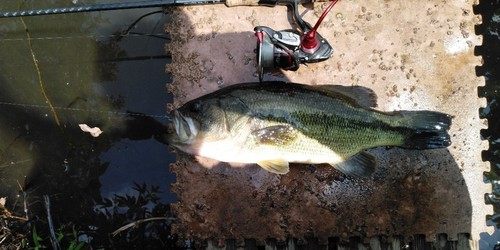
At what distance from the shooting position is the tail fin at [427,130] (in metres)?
4.36

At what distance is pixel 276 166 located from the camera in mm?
4266

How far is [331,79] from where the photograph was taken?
4.64m

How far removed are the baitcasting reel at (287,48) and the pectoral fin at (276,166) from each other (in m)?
0.76

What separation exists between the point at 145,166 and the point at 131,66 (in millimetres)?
1131

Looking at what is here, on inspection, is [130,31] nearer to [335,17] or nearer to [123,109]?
[123,109]

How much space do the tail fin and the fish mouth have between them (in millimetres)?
1880

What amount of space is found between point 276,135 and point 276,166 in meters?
0.31

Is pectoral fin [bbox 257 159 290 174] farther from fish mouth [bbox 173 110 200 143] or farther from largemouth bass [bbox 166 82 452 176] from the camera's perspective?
fish mouth [bbox 173 110 200 143]

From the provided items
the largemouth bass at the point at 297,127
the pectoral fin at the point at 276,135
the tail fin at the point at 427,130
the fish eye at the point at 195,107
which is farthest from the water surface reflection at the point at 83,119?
the tail fin at the point at 427,130

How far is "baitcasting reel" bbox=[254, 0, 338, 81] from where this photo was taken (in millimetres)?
4180

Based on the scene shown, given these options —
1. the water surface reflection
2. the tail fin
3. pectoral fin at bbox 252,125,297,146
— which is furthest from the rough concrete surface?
the water surface reflection

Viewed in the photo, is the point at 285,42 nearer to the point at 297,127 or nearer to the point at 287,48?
the point at 287,48

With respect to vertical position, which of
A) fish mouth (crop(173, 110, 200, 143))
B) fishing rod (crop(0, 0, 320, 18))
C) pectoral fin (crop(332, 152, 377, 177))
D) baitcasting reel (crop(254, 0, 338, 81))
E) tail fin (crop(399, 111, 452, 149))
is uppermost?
fishing rod (crop(0, 0, 320, 18))

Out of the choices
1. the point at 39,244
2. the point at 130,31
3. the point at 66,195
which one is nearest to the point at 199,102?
the point at 130,31
